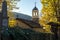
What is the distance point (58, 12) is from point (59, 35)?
5.64 metres

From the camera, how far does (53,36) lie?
21188mm

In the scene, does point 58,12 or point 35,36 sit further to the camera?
point 58,12

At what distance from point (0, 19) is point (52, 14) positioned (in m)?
11.8

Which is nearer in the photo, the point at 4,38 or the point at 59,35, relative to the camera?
the point at 4,38

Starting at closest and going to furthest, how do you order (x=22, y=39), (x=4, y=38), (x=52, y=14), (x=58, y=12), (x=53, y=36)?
(x=4, y=38), (x=22, y=39), (x=53, y=36), (x=58, y=12), (x=52, y=14)

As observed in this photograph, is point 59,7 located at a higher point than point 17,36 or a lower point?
higher

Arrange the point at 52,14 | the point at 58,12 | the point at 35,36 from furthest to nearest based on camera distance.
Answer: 1. the point at 52,14
2. the point at 58,12
3. the point at 35,36

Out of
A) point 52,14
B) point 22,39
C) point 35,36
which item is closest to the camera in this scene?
point 22,39

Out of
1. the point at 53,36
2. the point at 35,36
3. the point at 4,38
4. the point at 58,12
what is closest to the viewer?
the point at 4,38

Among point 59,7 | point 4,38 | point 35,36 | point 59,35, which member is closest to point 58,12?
point 59,7

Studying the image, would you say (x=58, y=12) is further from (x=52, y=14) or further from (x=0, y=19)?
(x=0, y=19)

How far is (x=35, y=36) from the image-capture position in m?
17.6

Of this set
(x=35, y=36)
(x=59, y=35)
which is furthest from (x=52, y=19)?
(x=35, y=36)

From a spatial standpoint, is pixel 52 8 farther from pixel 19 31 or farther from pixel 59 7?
pixel 19 31
